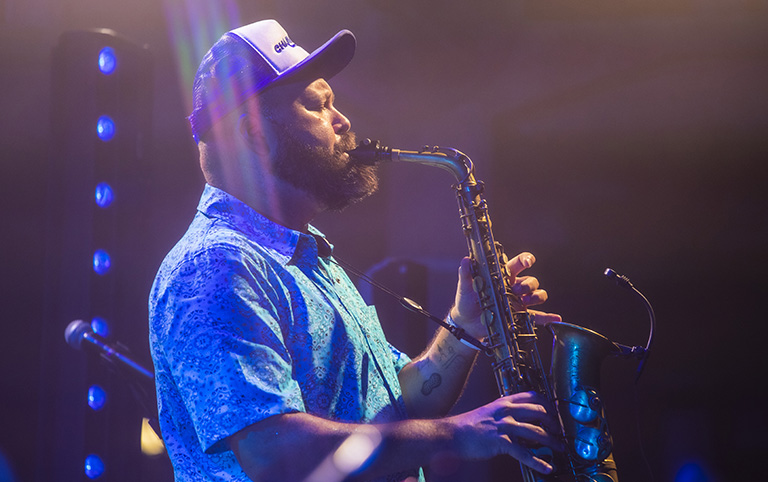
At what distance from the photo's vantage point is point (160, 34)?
3832 mm

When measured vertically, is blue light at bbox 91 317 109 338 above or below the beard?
below

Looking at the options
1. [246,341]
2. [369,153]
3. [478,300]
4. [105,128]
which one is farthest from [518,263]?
[105,128]

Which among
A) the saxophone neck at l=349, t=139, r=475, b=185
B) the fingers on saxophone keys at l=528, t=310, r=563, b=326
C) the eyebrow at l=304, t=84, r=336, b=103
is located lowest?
the fingers on saxophone keys at l=528, t=310, r=563, b=326

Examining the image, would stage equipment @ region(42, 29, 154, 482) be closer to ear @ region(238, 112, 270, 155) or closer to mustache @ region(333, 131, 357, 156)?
ear @ region(238, 112, 270, 155)

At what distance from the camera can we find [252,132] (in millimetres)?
2068

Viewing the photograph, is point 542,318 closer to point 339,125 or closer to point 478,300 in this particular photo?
point 478,300

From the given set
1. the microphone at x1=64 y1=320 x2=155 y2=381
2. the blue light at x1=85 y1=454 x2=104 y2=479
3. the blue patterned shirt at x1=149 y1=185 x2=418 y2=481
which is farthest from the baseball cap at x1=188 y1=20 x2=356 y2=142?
the blue light at x1=85 y1=454 x2=104 y2=479

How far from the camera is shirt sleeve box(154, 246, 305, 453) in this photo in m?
1.42

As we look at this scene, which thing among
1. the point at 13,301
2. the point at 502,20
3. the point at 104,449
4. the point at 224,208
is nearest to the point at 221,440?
the point at 224,208

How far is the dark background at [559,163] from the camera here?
353 centimetres

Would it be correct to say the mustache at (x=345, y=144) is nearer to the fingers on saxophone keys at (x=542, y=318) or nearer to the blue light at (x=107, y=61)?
the fingers on saxophone keys at (x=542, y=318)

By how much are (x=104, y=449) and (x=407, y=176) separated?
8.29ft

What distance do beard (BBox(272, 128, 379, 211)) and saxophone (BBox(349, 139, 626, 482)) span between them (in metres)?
0.06

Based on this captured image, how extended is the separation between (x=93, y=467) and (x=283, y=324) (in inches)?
59.3
